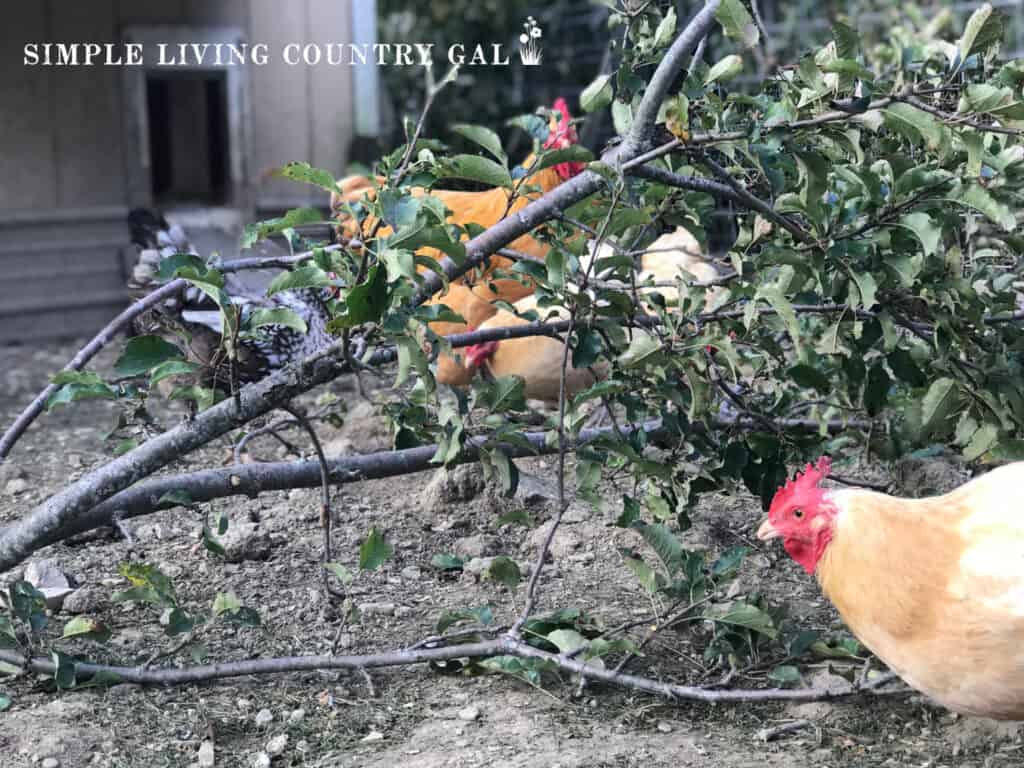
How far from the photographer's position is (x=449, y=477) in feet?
11.1

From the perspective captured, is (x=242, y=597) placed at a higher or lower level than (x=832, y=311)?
lower

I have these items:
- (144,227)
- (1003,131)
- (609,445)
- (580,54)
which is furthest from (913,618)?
(580,54)

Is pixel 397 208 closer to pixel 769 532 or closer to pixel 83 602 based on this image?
pixel 769 532

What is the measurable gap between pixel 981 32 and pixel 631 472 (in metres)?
1.18

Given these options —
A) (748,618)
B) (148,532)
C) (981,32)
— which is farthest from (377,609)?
(981,32)

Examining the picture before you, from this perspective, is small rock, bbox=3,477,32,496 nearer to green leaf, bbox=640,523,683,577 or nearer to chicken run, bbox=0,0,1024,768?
chicken run, bbox=0,0,1024,768

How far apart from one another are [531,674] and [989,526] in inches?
37.1

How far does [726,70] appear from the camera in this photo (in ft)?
6.97

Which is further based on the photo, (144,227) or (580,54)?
(580,54)

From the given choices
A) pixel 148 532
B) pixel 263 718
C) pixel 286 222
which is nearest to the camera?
pixel 286 222

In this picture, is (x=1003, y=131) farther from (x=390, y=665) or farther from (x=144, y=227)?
(x=144, y=227)

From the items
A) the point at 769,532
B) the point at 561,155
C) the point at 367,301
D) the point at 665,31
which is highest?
the point at 665,31

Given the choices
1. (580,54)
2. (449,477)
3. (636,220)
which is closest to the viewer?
(636,220)

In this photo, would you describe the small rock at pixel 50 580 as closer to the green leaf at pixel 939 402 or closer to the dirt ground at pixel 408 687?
the dirt ground at pixel 408 687
